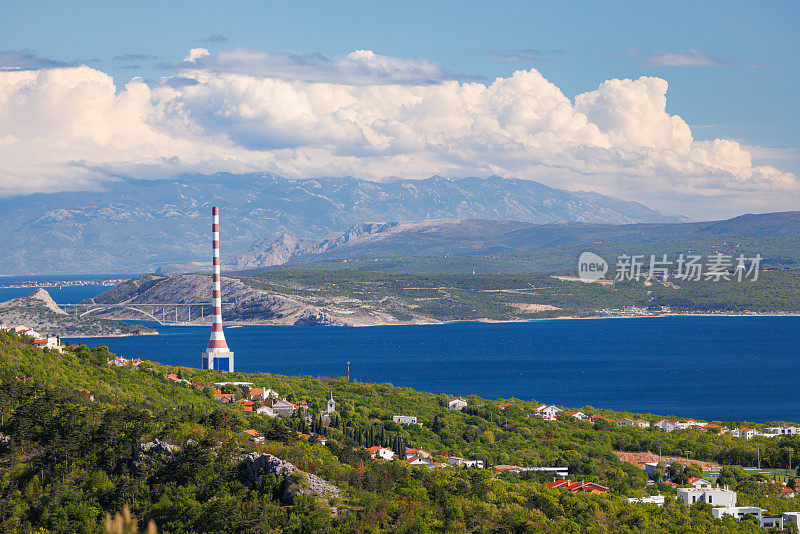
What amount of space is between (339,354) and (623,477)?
358ft

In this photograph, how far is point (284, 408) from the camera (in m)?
69.2

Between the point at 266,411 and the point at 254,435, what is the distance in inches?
622

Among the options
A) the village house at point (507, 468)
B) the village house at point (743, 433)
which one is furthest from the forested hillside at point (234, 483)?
the village house at point (743, 433)

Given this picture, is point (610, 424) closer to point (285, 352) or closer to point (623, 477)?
point (623, 477)

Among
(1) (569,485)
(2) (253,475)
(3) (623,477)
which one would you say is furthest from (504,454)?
(2) (253,475)

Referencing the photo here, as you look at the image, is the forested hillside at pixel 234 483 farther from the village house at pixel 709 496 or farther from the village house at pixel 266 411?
the village house at pixel 266 411

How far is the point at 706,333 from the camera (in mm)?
199500

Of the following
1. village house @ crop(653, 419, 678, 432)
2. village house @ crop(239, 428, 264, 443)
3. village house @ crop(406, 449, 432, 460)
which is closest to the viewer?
village house @ crop(239, 428, 264, 443)

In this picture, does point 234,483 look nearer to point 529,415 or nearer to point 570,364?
point 529,415

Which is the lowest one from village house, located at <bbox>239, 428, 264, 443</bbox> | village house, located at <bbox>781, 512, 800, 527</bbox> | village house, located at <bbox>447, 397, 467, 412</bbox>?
village house, located at <bbox>447, 397, 467, 412</bbox>

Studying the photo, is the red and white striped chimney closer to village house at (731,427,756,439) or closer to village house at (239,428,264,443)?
village house at (731,427,756,439)

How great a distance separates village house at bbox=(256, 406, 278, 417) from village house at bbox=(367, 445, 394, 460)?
10770 millimetres

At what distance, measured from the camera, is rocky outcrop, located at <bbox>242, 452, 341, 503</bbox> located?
128 ft

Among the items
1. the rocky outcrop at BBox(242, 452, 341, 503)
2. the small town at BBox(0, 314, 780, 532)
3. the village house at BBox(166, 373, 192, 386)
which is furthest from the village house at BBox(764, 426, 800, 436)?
the rocky outcrop at BBox(242, 452, 341, 503)
